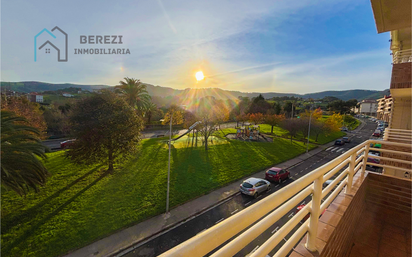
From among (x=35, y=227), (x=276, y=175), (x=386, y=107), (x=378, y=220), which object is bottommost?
(x=35, y=227)

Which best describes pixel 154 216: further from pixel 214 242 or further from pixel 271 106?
pixel 271 106

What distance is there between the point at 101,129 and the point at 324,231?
13650 millimetres

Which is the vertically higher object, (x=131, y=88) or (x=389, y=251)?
(x=131, y=88)

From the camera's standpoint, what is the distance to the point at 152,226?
9336 millimetres

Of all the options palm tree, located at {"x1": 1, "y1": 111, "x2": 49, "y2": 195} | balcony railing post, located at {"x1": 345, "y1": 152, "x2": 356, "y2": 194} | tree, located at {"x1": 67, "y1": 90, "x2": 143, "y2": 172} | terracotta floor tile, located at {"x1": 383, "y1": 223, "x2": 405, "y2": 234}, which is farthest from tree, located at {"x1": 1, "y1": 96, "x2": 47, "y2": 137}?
terracotta floor tile, located at {"x1": 383, "y1": 223, "x2": 405, "y2": 234}

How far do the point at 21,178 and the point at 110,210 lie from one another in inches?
166

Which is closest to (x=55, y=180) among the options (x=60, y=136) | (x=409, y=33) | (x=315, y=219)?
(x=315, y=219)

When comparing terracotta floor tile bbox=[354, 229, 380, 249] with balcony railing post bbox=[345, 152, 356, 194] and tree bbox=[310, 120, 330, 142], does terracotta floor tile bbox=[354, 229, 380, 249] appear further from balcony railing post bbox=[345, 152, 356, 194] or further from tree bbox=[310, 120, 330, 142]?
tree bbox=[310, 120, 330, 142]

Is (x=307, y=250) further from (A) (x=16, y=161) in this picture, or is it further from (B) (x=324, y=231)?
(A) (x=16, y=161)

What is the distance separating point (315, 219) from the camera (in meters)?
1.76

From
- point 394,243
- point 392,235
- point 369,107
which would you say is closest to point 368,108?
point 369,107

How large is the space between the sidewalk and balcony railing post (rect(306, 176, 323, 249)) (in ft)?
27.9

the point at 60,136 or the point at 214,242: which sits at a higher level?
the point at 214,242

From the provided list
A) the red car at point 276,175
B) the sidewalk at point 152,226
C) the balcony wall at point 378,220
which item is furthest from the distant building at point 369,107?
the balcony wall at point 378,220
